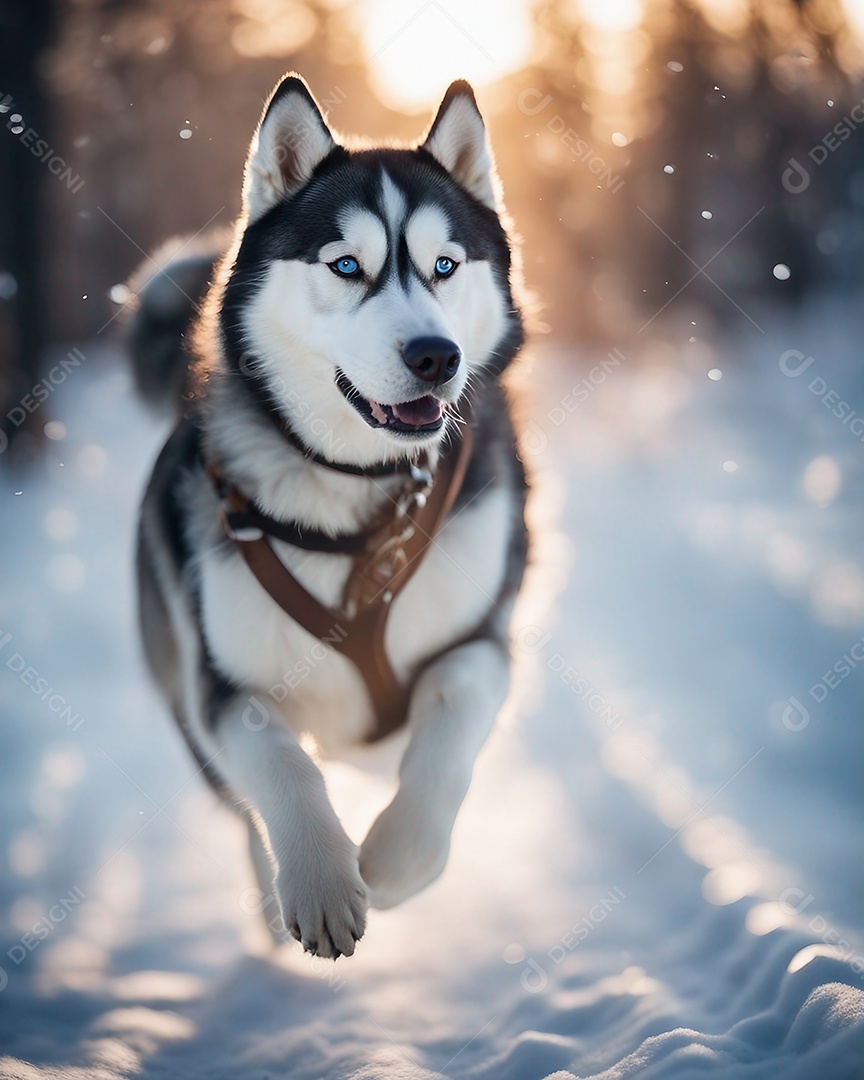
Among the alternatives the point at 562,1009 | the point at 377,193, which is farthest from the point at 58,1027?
the point at 377,193

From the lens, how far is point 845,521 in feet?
20.9

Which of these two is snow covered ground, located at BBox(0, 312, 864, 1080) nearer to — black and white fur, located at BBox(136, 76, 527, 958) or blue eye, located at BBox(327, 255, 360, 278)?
black and white fur, located at BBox(136, 76, 527, 958)

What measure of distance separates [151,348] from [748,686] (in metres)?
3.04

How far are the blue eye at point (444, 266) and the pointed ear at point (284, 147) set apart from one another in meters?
0.36

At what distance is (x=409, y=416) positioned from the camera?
73.0 inches

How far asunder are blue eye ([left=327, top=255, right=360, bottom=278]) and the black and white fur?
11mm

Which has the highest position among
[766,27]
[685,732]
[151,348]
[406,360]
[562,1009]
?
[766,27]

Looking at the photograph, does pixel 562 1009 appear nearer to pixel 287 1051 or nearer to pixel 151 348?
pixel 287 1051

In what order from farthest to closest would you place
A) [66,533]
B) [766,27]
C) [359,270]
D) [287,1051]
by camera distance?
1. [766,27]
2. [66,533]
3. [287,1051]
4. [359,270]

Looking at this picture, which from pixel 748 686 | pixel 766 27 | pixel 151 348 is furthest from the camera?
pixel 766 27

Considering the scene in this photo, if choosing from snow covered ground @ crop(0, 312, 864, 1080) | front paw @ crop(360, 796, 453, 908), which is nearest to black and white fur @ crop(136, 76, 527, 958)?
front paw @ crop(360, 796, 453, 908)

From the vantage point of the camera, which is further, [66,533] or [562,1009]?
[66,533]

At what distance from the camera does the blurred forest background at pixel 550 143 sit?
6.83 meters

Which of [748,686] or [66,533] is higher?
[66,533]
